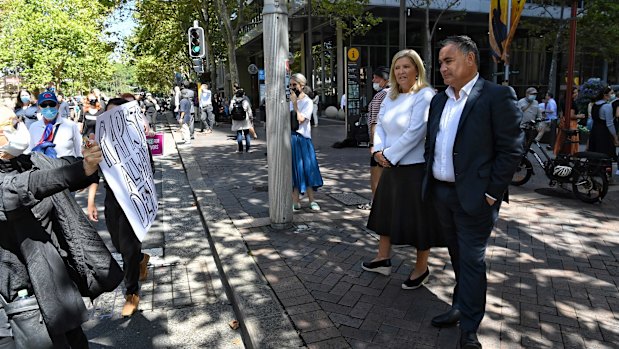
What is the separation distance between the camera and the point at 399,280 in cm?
403

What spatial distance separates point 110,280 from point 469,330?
2075mm

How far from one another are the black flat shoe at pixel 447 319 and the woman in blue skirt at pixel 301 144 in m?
3.04

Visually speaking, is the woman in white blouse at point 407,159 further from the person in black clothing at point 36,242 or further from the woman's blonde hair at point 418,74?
the person in black clothing at point 36,242

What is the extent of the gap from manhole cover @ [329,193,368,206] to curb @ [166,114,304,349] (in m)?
1.70

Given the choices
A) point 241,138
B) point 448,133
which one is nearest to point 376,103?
point 448,133

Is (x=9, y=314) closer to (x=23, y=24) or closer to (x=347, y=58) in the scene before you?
(x=347, y=58)

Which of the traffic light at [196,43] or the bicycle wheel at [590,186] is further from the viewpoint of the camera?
the traffic light at [196,43]

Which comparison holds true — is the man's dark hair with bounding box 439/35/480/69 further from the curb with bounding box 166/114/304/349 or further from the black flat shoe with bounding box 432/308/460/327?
the curb with bounding box 166/114/304/349

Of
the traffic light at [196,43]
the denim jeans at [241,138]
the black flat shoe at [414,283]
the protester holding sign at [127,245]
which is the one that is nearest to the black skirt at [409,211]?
the black flat shoe at [414,283]

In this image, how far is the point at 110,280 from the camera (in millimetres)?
2412

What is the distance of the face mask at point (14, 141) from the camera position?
79.6 inches

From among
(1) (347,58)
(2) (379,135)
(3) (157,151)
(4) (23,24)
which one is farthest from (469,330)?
(4) (23,24)

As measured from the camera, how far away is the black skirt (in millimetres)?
3646

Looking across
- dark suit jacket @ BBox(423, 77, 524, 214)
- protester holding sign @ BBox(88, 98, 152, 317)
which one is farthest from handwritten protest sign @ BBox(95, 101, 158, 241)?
dark suit jacket @ BBox(423, 77, 524, 214)
